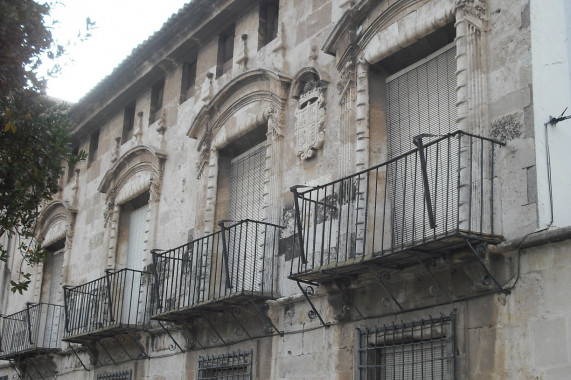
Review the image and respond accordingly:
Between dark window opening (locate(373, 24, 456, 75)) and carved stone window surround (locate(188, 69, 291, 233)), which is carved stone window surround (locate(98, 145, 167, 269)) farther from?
dark window opening (locate(373, 24, 456, 75))

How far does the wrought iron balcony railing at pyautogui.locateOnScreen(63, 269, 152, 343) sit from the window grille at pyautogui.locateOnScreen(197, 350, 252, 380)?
1.92 m

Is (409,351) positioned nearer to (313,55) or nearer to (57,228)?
(313,55)

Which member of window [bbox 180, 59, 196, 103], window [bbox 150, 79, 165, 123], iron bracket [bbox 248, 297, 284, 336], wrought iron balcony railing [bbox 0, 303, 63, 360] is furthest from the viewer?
wrought iron balcony railing [bbox 0, 303, 63, 360]

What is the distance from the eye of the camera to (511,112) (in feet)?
26.2

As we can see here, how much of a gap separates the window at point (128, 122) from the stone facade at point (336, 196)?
0.05 m

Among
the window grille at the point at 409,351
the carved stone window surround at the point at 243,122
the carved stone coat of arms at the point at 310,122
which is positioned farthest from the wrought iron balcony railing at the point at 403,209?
the carved stone window surround at the point at 243,122

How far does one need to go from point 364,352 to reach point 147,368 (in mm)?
5394

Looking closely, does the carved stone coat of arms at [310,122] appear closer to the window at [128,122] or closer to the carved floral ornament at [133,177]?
the carved floral ornament at [133,177]

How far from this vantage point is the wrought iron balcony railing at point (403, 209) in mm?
7906

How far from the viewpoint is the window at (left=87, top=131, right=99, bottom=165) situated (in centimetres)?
1758

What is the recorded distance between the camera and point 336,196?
32.9 ft

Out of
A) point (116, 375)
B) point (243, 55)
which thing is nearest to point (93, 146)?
point (116, 375)

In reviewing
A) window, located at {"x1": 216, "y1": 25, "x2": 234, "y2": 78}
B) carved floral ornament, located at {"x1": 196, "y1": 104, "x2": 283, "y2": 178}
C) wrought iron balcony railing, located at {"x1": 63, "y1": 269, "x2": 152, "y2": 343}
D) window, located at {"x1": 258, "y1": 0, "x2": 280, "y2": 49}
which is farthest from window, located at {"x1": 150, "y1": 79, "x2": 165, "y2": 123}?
window, located at {"x1": 258, "y1": 0, "x2": 280, "y2": 49}

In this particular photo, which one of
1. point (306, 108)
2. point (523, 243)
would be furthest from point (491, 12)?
point (306, 108)
